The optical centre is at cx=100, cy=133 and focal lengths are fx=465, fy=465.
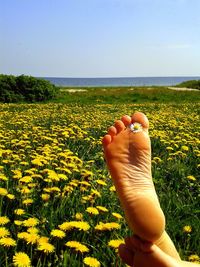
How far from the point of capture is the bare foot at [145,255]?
68.0 inches

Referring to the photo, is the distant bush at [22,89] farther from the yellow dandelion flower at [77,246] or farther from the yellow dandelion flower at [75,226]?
the yellow dandelion flower at [77,246]

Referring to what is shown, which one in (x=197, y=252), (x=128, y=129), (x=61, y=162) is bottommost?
(x=197, y=252)

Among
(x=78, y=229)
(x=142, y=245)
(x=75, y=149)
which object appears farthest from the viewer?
(x=75, y=149)

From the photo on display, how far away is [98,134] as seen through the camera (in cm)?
720

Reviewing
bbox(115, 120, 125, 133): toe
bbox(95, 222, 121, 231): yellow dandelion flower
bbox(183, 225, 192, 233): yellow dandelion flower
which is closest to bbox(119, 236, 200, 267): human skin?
bbox(115, 120, 125, 133): toe

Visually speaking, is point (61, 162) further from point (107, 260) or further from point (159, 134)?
point (159, 134)

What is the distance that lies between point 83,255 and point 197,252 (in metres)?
0.74

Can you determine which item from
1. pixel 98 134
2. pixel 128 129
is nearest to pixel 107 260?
pixel 128 129

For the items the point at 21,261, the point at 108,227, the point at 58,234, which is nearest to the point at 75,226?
the point at 58,234

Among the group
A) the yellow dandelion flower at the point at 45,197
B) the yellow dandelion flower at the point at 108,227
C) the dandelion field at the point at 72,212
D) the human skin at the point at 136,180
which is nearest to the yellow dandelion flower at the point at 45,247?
the dandelion field at the point at 72,212

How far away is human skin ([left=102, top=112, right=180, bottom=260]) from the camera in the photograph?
69.9 inches

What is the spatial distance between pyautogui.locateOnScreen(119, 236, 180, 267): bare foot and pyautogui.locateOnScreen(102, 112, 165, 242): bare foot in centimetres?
4

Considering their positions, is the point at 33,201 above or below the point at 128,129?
below

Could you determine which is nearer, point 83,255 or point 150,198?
point 150,198
